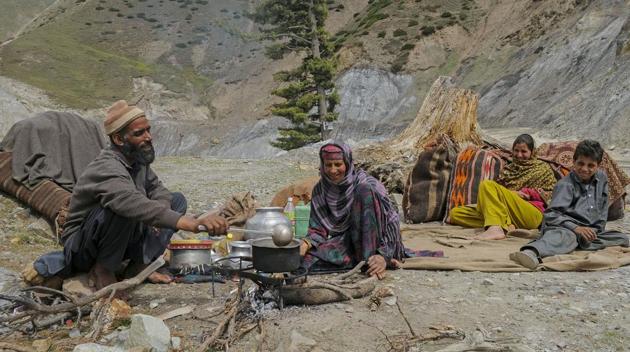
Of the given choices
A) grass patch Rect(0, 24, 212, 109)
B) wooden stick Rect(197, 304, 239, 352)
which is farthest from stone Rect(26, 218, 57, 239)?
grass patch Rect(0, 24, 212, 109)

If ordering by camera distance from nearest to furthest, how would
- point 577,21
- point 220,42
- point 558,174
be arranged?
point 558,174 < point 577,21 < point 220,42

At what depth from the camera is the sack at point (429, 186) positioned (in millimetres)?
6172

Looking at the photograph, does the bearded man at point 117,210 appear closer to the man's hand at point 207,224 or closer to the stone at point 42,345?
the man's hand at point 207,224

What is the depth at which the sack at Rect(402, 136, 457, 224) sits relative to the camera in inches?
243

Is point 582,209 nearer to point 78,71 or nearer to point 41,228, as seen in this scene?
point 41,228

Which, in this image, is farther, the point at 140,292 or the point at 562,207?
the point at 562,207

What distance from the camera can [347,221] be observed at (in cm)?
378

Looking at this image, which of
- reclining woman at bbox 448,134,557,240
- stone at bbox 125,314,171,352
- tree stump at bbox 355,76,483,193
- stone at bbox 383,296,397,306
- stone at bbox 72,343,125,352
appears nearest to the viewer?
stone at bbox 72,343,125,352

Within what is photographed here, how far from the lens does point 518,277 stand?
3.75 metres

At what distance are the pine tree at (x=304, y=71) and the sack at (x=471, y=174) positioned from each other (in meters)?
19.2

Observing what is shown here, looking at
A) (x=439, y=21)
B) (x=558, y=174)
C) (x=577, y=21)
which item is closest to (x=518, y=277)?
(x=558, y=174)

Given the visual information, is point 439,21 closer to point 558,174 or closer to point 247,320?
point 558,174

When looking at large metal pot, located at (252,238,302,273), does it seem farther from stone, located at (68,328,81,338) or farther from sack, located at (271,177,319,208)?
sack, located at (271,177,319,208)

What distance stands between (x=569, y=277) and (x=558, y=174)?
1.97 m
